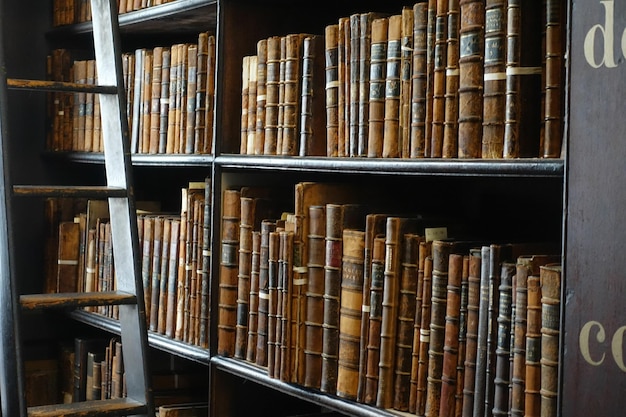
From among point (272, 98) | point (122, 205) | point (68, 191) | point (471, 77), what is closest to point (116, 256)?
point (122, 205)

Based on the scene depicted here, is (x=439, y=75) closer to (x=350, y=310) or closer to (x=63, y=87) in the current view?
(x=350, y=310)

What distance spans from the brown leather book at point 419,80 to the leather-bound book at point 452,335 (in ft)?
0.75

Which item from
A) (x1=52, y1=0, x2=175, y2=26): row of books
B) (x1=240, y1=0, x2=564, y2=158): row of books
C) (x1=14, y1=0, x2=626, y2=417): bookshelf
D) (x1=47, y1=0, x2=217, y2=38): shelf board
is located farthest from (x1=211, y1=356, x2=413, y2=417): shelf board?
(x1=52, y1=0, x2=175, y2=26): row of books

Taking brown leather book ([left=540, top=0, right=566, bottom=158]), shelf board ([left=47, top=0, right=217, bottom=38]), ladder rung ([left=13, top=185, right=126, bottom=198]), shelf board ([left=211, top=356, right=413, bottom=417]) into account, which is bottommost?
shelf board ([left=211, top=356, right=413, bottom=417])

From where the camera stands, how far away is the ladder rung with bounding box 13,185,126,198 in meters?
2.01

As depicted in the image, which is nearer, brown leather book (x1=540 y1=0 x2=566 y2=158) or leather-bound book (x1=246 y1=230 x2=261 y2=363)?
brown leather book (x1=540 y1=0 x2=566 y2=158)

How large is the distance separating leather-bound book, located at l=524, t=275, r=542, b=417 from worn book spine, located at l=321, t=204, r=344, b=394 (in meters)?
0.52

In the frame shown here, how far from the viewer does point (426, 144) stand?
178 centimetres

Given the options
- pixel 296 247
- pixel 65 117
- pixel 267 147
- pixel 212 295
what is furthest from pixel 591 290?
pixel 65 117

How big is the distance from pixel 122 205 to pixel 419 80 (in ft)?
2.61

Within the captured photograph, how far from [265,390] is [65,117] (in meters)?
1.23

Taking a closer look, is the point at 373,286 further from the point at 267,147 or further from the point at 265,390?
the point at 265,390

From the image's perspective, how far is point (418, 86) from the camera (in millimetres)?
1791

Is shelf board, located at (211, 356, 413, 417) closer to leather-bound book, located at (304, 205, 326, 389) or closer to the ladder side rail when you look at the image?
leather-bound book, located at (304, 205, 326, 389)
